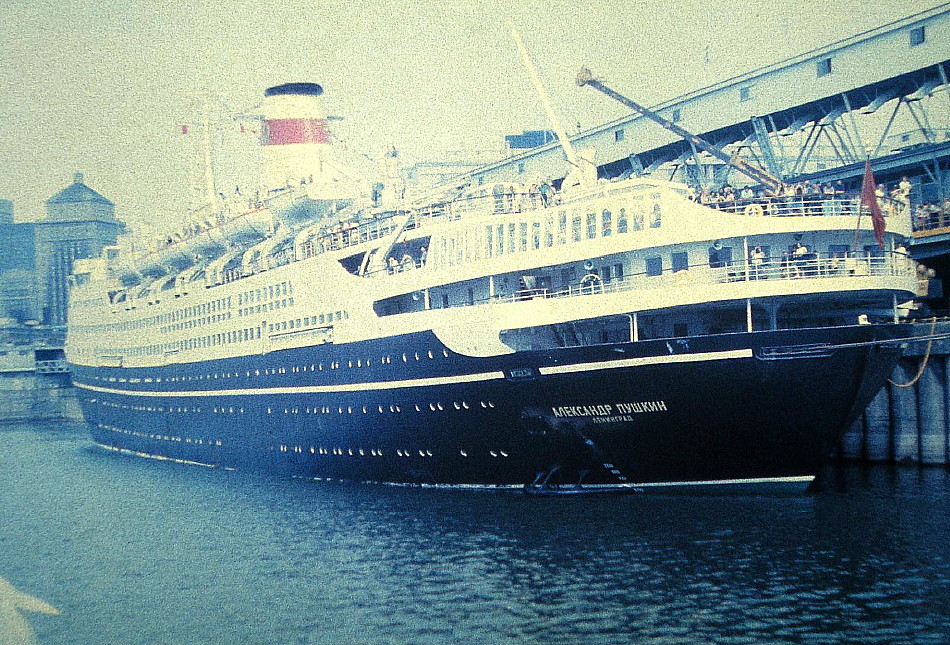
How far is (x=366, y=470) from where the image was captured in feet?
76.9

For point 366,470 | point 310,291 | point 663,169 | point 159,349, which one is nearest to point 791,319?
point 366,470

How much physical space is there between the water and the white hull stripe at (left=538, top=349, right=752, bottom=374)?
95.9 inches

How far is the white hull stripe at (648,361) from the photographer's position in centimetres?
1795

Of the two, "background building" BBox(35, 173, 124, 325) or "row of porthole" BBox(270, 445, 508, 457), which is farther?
"background building" BBox(35, 173, 124, 325)

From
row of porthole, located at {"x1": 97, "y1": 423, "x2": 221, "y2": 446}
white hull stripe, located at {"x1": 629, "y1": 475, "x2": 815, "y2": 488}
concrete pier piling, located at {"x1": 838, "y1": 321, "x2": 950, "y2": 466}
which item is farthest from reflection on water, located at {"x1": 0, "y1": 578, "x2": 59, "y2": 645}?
concrete pier piling, located at {"x1": 838, "y1": 321, "x2": 950, "y2": 466}

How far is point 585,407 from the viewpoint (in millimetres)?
19281

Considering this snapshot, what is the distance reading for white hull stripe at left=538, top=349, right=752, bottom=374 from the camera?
18.0 meters

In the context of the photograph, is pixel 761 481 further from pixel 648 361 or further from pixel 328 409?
pixel 328 409

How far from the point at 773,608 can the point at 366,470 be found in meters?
11.5

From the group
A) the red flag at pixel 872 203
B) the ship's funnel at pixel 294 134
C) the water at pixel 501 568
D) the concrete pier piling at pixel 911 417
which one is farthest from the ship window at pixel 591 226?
the ship's funnel at pixel 294 134

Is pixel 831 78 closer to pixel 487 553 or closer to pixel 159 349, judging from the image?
pixel 487 553

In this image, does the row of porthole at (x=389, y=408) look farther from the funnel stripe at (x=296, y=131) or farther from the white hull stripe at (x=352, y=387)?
the funnel stripe at (x=296, y=131)

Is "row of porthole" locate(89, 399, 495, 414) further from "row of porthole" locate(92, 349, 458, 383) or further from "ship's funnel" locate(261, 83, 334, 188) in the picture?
"ship's funnel" locate(261, 83, 334, 188)

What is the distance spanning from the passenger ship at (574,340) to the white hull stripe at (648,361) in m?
0.03
